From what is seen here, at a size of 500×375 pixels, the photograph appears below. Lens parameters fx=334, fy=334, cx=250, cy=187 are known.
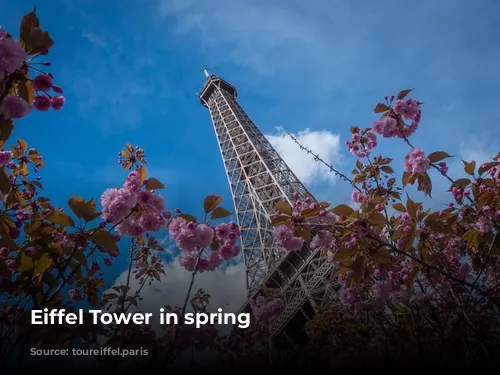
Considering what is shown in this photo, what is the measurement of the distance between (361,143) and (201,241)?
6.65ft

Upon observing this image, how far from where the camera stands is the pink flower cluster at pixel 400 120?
2473 mm

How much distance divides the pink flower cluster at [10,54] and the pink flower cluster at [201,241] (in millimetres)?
1128

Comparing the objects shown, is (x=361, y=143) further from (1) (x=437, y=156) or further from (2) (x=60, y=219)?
(2) (x=60, y=219)

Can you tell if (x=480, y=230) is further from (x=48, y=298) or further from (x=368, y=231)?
(x=48, y=298)

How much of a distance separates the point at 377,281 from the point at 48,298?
7.05 ft

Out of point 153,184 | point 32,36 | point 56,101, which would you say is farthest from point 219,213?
point 32,36

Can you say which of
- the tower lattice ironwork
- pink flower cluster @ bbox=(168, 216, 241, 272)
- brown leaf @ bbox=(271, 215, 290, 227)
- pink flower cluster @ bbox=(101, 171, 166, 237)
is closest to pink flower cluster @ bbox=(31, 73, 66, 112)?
pink flower cluster @ bbox=(101, 171, 166, 237)

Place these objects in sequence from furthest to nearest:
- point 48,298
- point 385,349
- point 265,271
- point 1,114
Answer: point 265,271 → point 385,349 → point 48,298 → point 1,114

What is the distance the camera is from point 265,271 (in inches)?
596

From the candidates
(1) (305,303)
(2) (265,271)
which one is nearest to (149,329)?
(1) (305,303)

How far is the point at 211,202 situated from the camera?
74.2 inches

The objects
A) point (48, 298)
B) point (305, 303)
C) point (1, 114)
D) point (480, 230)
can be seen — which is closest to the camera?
point (1, 114)

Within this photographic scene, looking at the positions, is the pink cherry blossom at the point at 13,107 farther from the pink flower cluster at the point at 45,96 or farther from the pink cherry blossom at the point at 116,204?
the pink cherry blossom at the point at 116,204

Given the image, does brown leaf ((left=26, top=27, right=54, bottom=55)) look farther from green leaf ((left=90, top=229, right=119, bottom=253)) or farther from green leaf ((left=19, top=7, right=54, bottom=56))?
green leaf ((left=90, top=229, right=119, bottom=253))
